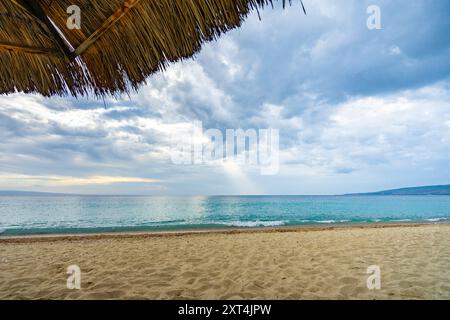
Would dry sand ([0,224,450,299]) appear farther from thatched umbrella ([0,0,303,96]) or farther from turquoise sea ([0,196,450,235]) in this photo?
turquoise sea ([0,196,450,235])

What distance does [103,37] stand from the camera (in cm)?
186

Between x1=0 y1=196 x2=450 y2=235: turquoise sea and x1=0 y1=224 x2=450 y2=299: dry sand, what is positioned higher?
x1=0 y1=224 x2=450 y2=299: dry sand

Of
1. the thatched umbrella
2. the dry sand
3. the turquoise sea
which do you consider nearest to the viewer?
the thatched umbrella

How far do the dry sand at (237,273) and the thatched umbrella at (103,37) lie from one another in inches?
106

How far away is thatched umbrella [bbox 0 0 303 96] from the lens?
1.68 meters


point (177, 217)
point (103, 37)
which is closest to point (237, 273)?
point (103, 37)

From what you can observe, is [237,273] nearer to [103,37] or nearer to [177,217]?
[103,37]

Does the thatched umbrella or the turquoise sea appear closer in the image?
the thatched umbrella

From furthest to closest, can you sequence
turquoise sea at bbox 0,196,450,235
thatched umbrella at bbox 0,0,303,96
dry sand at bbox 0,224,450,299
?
turquoise sea at bbox 0,196,450,235, dry sand at bbox 0,224,450,299, thatched umbrella at bbox 0,0,303,96

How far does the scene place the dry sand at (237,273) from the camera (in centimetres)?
292

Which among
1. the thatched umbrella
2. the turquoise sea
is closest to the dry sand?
the thatched umbrella

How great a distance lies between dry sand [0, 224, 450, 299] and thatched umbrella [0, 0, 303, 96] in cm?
270
